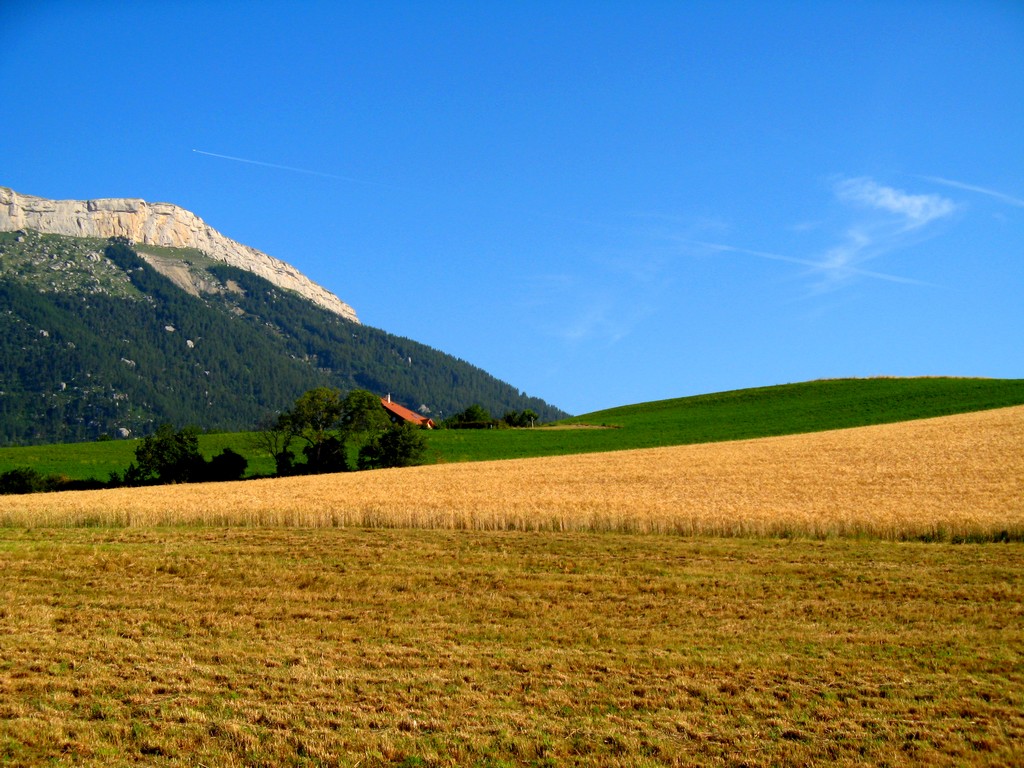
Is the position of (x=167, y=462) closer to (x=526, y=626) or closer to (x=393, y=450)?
(x=393, y=450)

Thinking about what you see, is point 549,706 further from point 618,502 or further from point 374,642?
point 618,502

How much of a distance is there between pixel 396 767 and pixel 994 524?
22.2 meters

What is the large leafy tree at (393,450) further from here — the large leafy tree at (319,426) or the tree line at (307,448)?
the large leafy tree at (319,426)

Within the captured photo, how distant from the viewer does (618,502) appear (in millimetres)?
31031

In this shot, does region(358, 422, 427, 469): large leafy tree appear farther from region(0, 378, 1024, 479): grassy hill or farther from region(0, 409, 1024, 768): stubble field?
region(0, 409, 1024, 768): stubble field

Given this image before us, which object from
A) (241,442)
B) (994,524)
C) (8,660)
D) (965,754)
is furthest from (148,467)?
(965,754)

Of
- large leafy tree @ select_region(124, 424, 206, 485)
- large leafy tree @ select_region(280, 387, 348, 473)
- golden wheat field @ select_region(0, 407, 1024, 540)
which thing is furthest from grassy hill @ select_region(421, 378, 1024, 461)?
large leafy tree @ select_region(124, 424, 206, 485)

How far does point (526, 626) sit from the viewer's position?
53.3 feet

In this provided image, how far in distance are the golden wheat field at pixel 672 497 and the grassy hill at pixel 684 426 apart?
1699 centimetres

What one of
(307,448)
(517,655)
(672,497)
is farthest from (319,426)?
(517,655)

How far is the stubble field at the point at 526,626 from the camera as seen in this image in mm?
10078

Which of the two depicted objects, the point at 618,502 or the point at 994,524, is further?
the point at 618,502

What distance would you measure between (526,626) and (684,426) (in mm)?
58556

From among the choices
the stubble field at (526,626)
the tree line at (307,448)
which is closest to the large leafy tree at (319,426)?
the tree line at (307,448)
